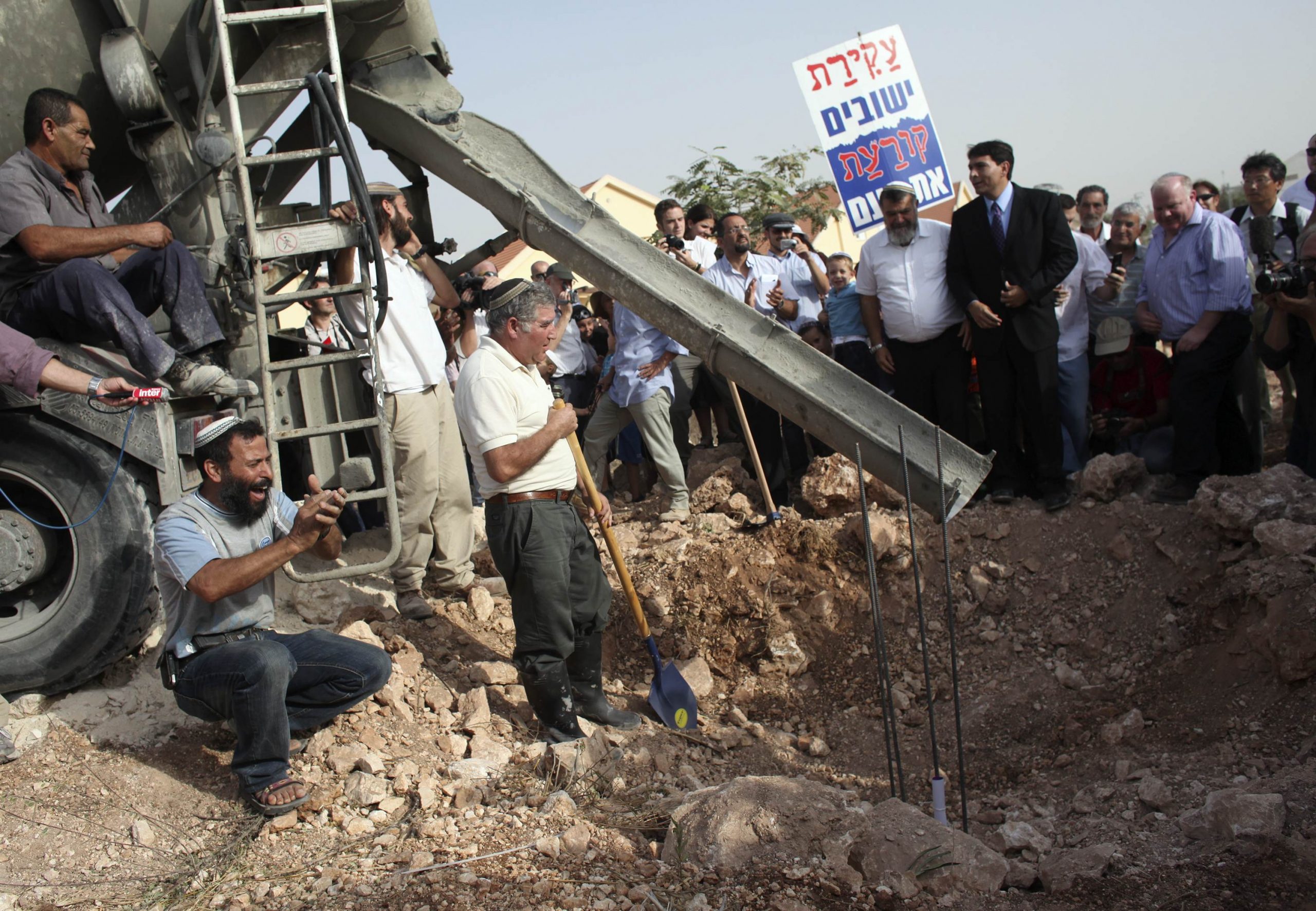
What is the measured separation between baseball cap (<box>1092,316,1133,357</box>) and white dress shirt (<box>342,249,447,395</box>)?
13.1 feet

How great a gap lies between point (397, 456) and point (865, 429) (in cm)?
238

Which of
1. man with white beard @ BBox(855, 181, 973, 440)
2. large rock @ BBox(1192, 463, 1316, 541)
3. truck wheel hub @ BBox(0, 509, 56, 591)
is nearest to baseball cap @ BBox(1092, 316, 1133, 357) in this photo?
man with white beard @ BBox(855, 181, 973, 440)

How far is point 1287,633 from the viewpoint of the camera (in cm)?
414

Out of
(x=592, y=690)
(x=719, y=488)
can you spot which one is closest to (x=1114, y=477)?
(x=719, y=488)

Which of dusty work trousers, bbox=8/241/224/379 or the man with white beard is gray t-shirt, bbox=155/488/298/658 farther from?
the man with white beard

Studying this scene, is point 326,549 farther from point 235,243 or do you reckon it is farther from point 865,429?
point 865,429

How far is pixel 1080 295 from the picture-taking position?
241 inches

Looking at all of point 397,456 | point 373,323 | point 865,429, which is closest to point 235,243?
point 373,323

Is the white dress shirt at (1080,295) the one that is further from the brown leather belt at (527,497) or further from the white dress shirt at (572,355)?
the white dress shirt at (572,355)

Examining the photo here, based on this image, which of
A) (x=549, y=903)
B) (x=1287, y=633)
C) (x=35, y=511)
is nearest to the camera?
(x=549, y=903)

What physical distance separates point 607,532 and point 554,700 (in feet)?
2.68

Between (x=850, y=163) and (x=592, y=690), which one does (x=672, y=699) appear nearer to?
(x=592, y=690)

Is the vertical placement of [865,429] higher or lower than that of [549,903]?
higher

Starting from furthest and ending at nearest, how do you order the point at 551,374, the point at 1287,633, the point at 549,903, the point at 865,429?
the point at 551,374
the point at 865,429
the point at 1287,633
the point at 549,903
